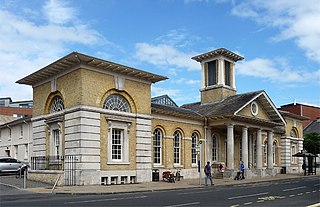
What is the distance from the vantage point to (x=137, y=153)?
27.1 metres

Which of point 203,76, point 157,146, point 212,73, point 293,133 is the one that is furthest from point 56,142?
point 293,133

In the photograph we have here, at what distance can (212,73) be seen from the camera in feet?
131

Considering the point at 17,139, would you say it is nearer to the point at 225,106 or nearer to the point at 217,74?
the point at 225,106

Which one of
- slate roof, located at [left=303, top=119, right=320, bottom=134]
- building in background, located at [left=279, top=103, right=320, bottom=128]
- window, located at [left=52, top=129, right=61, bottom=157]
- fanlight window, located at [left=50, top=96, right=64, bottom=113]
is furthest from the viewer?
building in background, located at [left=279, top=103, right=320, bottom=128]

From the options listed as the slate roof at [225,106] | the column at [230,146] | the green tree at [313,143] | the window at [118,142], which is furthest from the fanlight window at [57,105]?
the green tree at [313,143]

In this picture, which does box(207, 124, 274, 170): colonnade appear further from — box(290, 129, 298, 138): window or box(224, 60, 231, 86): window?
box(290, 129, 298, 138): window

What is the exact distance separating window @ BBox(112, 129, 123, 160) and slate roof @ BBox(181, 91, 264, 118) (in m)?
9.87

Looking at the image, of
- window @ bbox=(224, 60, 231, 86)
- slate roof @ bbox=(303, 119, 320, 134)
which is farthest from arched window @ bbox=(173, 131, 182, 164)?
slate roof @ bbox=(303, 119, 320, 134)

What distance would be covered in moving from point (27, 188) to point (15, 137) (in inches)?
764

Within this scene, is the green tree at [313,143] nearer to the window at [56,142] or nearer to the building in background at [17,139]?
the building in background at [17,139]

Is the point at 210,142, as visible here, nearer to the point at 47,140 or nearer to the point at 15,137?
the point at 47,140

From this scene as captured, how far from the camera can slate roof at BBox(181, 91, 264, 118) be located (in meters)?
33.3

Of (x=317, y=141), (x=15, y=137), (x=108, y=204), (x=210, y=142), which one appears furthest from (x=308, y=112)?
(x=108, y=204)

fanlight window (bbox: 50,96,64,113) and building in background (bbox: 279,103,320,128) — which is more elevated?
building in background (bbox: 279,103,320,128)
